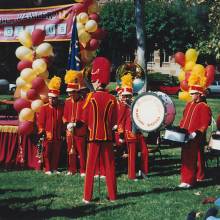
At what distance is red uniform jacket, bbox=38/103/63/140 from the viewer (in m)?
11.9

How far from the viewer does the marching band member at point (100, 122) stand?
9.16 m

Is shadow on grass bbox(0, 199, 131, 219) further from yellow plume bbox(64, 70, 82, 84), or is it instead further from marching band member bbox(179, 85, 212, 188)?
yellow plume bbox(64, 70, 82, 84)

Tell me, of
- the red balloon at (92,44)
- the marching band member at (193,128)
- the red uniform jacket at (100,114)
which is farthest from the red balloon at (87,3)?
the red uniform jacket at (100,114)

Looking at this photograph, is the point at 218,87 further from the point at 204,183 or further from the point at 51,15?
the point at 204,183

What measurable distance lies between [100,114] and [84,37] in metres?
4.73

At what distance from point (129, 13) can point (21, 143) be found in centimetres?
3680

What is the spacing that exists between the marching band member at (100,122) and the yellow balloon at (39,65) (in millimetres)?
3208

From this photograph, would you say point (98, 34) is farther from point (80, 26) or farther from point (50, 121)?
point (50, 121)

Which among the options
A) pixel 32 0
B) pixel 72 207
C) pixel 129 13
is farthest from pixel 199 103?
pixel 129 13

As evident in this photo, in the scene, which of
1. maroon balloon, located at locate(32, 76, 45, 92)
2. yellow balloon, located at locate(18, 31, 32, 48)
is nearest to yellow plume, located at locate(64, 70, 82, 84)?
maroon balloon, located at locate(32, 76, 45, 92)

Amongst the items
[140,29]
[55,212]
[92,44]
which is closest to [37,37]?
[92,44]

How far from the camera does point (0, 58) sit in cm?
2472

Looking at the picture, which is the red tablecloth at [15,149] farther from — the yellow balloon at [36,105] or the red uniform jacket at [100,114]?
the red uniform jacket at [100,114]

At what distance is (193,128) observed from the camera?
1069 centimetres
